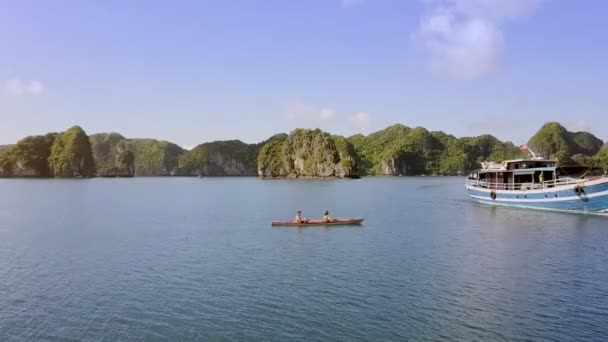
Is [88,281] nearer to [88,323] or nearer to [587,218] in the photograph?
[88,323]

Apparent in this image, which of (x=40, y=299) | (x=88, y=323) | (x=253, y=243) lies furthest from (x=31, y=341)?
(x=253, y=243)

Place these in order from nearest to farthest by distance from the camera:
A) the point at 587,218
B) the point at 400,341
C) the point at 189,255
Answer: the point at 400,341 → the point at 189,255 → the point at 587,218

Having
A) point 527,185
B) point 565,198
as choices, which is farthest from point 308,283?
point 527,185

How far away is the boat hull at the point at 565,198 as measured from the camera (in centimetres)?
6641

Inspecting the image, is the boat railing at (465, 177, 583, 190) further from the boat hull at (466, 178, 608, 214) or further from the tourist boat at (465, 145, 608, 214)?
the boat hull at (466, 178, 608, 214)

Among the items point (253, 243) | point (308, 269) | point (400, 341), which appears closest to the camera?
point (400, 341)

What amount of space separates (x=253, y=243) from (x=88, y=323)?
82.6 feet

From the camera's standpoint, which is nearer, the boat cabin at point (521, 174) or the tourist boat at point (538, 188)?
the tourist boat at point (538, 188)

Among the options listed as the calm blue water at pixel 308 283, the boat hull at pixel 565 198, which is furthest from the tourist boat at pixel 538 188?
the calm blue water at pixel 308 283

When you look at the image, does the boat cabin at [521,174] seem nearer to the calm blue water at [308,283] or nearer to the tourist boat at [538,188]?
the tourist boat at [538,188]

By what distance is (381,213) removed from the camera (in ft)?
268

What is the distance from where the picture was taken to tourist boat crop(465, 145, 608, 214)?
67.2 metres

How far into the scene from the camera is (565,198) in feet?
232

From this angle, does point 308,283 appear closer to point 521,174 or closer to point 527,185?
point 527,185
